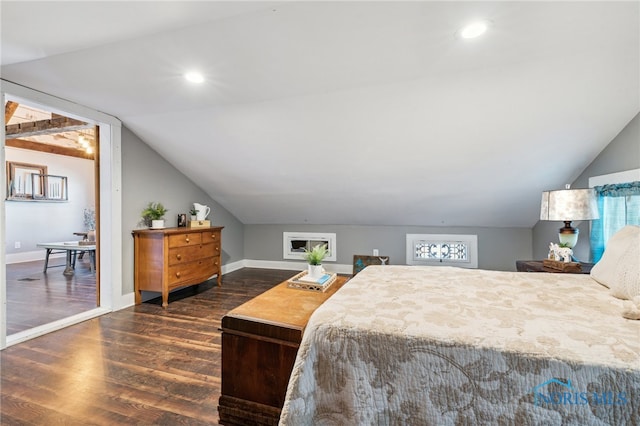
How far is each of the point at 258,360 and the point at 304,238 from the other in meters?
3.78

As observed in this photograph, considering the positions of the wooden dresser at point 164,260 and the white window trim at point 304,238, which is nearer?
the wooden dresser at point 164,260

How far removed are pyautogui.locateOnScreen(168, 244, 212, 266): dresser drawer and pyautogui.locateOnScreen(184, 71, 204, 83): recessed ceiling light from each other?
6.36 feet

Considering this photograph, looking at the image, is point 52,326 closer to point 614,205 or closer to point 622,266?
point 622,266

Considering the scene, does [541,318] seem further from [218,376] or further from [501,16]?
[218,376]

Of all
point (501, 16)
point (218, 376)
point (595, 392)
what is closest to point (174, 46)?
point (501, 16)

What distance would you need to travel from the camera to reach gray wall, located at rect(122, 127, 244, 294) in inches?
130

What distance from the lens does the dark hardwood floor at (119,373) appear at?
5.11 ft

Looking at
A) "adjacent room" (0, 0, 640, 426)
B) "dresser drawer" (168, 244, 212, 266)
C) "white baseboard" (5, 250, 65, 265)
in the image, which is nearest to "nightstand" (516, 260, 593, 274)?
"adjacent room" (0, 0, 640, 426)

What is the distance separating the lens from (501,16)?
1.52 metres

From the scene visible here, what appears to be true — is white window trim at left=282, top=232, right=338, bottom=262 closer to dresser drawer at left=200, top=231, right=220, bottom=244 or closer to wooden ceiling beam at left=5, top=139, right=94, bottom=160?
dresser drawer at left=200, top=231, right=220, bottom=244

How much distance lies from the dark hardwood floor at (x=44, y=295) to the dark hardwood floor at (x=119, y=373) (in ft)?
1.55

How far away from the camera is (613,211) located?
8.43 ft

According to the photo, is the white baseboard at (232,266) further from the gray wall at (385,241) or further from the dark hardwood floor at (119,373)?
the dark hardwood floor at (119,373)

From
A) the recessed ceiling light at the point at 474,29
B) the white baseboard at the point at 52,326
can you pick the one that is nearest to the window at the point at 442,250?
the recessed ceiling light at the point at 474,29
